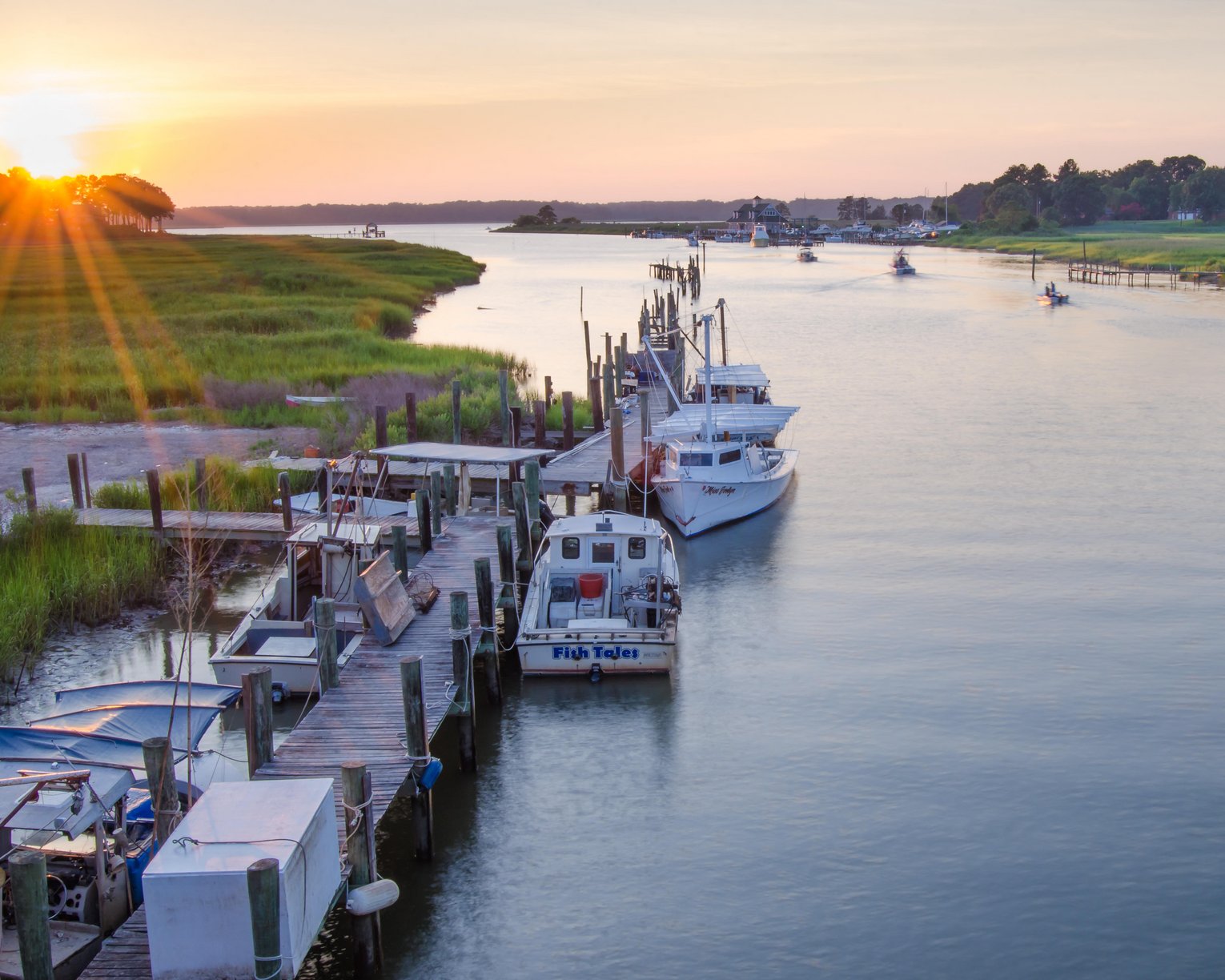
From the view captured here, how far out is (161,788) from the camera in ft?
42.7

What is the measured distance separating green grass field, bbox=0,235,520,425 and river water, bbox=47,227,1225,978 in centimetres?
1725

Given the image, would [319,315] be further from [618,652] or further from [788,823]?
[788,823]

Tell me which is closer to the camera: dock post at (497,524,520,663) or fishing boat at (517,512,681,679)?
fishing boat at (517,512,681,679)

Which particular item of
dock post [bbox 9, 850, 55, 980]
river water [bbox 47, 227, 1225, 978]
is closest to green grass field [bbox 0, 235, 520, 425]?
river water [bbox 47, 227, 1225, 978]

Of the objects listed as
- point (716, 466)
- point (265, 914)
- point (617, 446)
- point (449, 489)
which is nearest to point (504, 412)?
point (617, 446)

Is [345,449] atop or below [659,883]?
atop

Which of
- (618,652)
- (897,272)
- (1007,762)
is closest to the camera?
(1007,762)

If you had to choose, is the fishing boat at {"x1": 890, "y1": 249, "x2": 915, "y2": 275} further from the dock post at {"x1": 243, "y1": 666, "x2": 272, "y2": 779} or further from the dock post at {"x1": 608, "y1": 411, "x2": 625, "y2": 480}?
the dock post at {"x1": 243, "y1": 666, "x2": 272, "y2": 779}

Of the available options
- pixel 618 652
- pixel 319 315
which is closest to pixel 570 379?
pixel 319 315

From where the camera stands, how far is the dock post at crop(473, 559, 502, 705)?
20672 mm

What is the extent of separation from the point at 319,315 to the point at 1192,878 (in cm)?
5312

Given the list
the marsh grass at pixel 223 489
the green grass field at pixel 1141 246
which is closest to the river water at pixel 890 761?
the marsh grass at pixel 223 489

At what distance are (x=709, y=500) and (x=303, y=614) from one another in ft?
41.9

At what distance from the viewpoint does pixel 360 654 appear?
62.7ft
